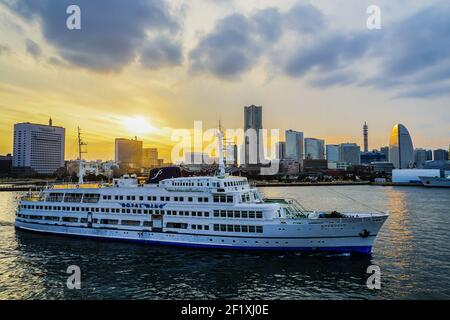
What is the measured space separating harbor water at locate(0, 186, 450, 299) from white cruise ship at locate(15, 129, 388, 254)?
3.55ft

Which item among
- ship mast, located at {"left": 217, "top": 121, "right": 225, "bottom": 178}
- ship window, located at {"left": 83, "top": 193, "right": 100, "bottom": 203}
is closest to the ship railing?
ship window, located at {"left": 83, "top": 193, "right": 100, "bottom": 203}

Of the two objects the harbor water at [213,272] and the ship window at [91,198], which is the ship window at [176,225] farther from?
the ship window at [91,198]

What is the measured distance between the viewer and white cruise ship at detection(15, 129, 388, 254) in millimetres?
27266

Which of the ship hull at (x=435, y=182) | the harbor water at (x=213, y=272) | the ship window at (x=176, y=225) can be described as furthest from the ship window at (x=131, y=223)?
the ship hull at (x=435, y=182)

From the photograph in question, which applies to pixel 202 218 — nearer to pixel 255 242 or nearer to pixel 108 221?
pixel 255 242

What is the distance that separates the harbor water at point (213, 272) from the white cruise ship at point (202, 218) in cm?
108

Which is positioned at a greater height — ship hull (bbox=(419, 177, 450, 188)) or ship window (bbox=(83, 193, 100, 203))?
ship window (bbox=(83, 193, 100, 203))

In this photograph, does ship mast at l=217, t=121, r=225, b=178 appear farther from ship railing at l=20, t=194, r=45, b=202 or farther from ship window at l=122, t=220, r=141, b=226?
ship railing at l=20, t=194, r=45, b=202

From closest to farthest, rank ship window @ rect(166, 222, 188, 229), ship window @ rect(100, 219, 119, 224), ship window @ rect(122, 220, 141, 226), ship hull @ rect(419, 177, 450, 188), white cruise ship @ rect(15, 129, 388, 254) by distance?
white cruise ship @ rect(15, 129, 388, 254), ship window @ rect(166, 222, 188, 229), ship window @ rect(122, 220, 141, 226), ship window @ rect(100, 219, 119, 224), ship hull @ rect(419, 177, 450, 188)

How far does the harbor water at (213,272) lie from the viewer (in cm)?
2025

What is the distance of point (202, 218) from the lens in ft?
96.8
